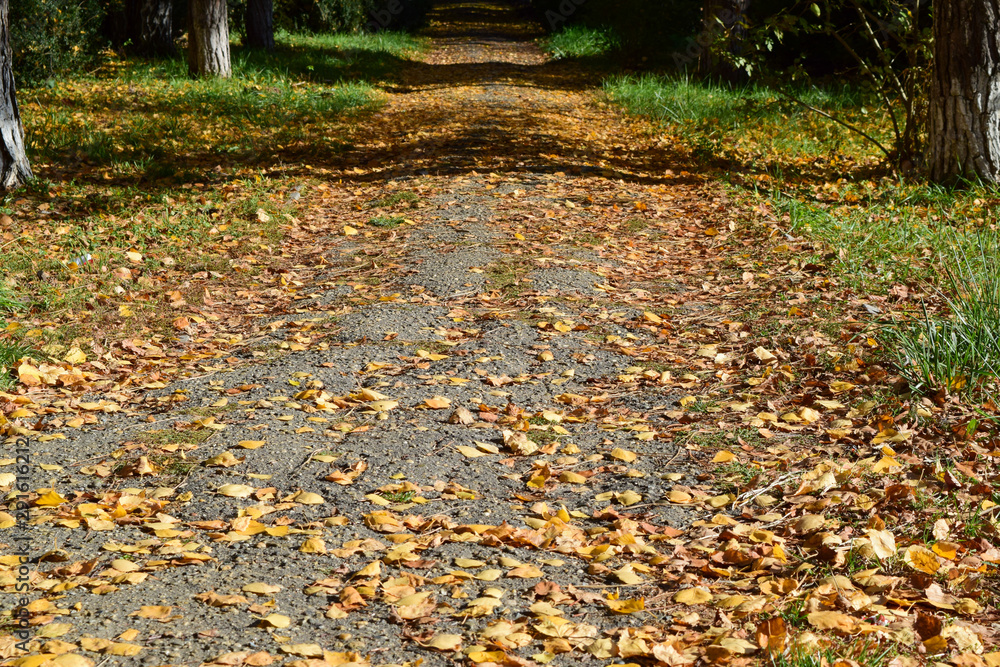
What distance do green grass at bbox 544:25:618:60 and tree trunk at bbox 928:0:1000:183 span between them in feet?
44.5

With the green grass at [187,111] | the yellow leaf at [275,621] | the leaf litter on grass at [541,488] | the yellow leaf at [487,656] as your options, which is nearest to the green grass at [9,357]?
the leaf litter on grass at [541,488]

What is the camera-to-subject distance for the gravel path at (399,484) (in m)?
2.50

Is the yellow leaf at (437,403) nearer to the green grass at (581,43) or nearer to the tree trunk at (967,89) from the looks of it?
the tree trunk at (967,89)

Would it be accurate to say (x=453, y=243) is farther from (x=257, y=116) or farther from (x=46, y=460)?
(x=257, y=116)

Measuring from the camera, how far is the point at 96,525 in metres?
2.95

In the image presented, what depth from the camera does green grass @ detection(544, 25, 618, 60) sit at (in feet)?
69.8

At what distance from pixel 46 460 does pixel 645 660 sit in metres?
2.38

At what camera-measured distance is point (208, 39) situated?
41.1 ft

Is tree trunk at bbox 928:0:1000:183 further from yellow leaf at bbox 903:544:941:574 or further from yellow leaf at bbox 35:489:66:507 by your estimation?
yellow leaf at bbox 35:489:66:507

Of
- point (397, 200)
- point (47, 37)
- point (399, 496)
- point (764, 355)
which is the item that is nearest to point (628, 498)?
point (399, 496)

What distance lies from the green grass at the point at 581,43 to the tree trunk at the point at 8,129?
15276 millimetres

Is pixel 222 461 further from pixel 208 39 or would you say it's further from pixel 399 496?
pixel 208 39

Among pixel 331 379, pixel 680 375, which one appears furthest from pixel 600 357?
pixel 331 379

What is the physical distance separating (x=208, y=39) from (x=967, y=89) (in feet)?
31.8
